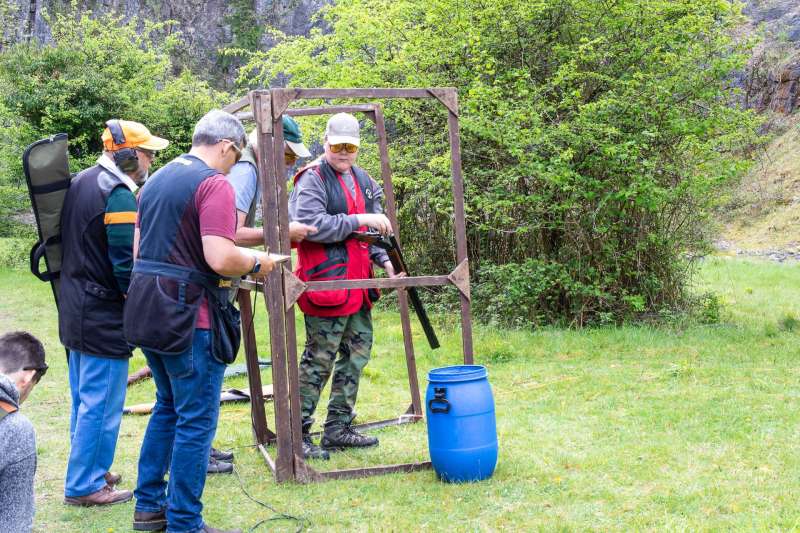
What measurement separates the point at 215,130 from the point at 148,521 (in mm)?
1951

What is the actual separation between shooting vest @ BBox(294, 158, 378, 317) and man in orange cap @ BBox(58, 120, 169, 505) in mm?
1157

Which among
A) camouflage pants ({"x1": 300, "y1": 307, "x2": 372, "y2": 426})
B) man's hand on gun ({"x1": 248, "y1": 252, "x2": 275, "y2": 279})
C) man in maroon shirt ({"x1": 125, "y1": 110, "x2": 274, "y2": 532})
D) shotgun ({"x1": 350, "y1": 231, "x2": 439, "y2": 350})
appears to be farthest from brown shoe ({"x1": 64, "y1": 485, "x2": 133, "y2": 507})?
shotgun ({"x1": 350, "y1": 231, "x2": 439, "y2": 350})

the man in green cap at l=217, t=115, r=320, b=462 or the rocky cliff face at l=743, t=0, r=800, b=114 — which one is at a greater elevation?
the rocky cliff face at l=743, t=0, r=800, b=114

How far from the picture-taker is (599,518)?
4074mm

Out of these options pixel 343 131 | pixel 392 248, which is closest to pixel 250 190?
pixel 343 131

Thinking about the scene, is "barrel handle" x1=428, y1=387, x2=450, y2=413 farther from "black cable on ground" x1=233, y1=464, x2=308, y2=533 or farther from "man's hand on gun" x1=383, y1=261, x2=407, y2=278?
"man's hand on gun" x1=383, y1=261, x2=407, y2=278

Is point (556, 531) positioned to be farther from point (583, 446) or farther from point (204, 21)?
point (204, 21)

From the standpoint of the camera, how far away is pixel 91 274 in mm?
4371

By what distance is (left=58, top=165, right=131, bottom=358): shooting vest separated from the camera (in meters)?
4.37

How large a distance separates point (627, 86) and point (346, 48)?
4774 mm

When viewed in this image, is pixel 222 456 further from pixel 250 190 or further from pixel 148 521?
pixel 250 190

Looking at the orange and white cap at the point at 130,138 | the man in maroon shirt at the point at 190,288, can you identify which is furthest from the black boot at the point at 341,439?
the orange and white cap at the point at 130,138

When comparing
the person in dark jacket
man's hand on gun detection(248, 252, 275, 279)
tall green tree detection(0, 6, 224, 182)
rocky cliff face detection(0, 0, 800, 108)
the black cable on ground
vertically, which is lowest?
the black cable on ground

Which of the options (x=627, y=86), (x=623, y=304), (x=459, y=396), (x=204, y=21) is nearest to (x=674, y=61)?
(x=627, y=86)
